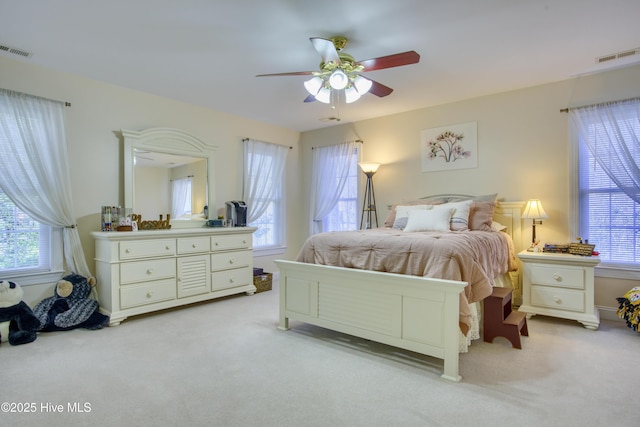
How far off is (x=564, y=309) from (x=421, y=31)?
110 inches

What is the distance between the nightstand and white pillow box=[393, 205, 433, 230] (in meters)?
1.14

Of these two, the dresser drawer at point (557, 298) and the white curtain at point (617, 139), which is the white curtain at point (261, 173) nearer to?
the dresser drawer at point (557, 298)

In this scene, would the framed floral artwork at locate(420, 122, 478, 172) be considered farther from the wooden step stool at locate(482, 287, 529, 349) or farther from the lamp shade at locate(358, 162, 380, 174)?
the wooden step stool at locate(482, 287, 529, 349)

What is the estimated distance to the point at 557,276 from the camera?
3.27m

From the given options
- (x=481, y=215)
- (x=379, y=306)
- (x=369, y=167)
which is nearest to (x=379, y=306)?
(x=379, y=306)

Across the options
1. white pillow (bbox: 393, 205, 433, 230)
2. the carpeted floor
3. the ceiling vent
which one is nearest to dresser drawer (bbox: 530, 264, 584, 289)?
the carpeted floor

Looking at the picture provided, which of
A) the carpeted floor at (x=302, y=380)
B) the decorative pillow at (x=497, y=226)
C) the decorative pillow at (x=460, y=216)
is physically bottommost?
the carpeted floor at (x=302, y=380)

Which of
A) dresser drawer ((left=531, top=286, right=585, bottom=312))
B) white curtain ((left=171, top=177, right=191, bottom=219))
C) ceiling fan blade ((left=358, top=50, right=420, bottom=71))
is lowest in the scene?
dresser drawer ((left=531, top=286, right=585, bottom=312))

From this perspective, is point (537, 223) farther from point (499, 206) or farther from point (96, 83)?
point (96, 83)

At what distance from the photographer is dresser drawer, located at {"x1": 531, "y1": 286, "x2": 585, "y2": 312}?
3166 mm

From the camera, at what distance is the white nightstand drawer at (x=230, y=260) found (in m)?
4.16

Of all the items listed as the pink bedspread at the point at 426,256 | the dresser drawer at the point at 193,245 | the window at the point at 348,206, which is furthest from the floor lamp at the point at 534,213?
the dresser drawer at the point at 193,245

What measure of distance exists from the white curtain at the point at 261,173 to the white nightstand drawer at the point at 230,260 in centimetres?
76

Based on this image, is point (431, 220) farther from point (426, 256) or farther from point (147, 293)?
point (147, 293)
